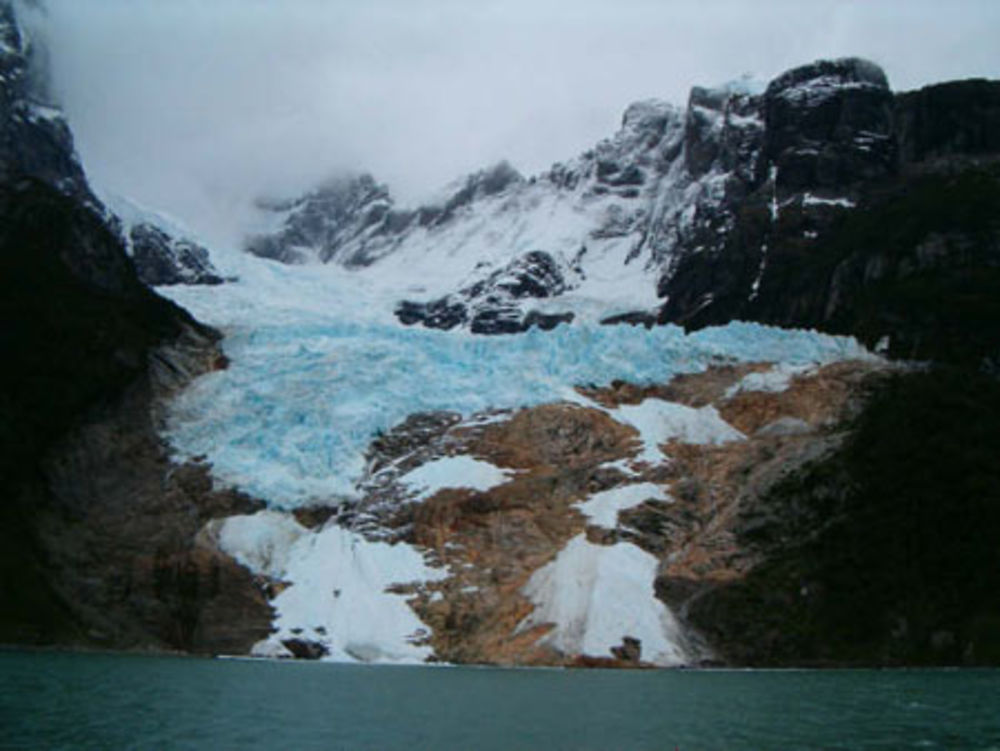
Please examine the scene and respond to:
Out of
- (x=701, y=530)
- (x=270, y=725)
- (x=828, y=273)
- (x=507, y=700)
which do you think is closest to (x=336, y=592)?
(x=701, y=530)

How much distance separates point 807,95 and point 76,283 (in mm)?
107178

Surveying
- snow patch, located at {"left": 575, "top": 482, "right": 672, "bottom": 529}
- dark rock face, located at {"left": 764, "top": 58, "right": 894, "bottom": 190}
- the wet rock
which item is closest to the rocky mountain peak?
dark rock face, located at {"left": 764, "top": 58, "right": 894, "bottom": 190}

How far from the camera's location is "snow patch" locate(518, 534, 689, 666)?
8844 centimetres

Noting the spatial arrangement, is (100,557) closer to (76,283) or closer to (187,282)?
(76,283)

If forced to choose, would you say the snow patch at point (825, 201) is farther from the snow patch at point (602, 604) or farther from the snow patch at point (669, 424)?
the snow patch at point (602, 604)

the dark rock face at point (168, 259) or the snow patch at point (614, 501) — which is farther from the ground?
the dark rock face at point (168, 259)

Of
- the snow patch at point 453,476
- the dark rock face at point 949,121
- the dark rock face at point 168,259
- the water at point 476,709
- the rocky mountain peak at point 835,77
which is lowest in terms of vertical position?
the water at point 476,709

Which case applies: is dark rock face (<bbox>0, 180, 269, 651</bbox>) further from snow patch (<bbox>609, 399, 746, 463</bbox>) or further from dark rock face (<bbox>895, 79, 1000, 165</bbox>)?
dark rock face (<bbox>895, 79, 1000, 165</bbox>)

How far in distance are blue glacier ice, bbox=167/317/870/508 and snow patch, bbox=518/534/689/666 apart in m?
23.5

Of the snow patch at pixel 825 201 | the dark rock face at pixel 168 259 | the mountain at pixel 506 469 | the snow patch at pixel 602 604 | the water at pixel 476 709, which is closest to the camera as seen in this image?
the water at pixel 476 709

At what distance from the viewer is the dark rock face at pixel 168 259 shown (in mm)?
191000

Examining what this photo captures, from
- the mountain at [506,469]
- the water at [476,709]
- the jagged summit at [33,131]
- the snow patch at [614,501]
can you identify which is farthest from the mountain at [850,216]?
the jagged summit at [33,131]

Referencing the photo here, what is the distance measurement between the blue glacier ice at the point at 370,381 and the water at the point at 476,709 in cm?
3534

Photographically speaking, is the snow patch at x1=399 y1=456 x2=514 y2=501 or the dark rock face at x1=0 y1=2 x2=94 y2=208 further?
the dark rock face at x1=0 y1=2 x2=94 y2=208
